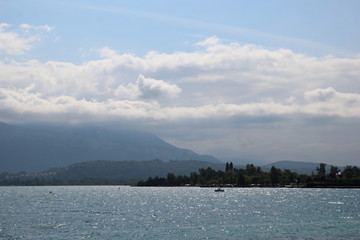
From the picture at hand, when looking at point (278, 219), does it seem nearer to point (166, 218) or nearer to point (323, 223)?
point (323, 223)

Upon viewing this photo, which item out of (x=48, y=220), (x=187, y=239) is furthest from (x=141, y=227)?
(x=48, y=220)

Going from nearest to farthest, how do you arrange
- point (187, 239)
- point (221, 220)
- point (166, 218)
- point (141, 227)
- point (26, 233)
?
1. point (187, 239)
2. point (26, 233)
3. point (141, 227)
4. point (221, 220)
5. point (166, 218)

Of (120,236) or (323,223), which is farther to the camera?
(323,223)

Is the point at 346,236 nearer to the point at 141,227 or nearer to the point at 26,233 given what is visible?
the point at 141,227

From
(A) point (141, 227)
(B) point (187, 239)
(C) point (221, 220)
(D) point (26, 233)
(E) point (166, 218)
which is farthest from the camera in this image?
(E) point (166, 218)

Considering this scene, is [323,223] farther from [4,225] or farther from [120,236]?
[4,225]

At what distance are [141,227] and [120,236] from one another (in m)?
16.6

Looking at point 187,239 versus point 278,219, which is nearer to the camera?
point 187,239

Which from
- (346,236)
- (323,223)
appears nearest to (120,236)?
(346,236)

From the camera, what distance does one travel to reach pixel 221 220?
128m

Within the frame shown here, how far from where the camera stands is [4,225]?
385 ft

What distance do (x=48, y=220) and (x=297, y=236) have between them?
2753 inches

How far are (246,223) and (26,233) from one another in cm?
5242

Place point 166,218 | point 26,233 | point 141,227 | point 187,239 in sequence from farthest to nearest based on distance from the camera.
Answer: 1. point 166,218
2. point 141,227
3. point 26,233
4. point 187,239
